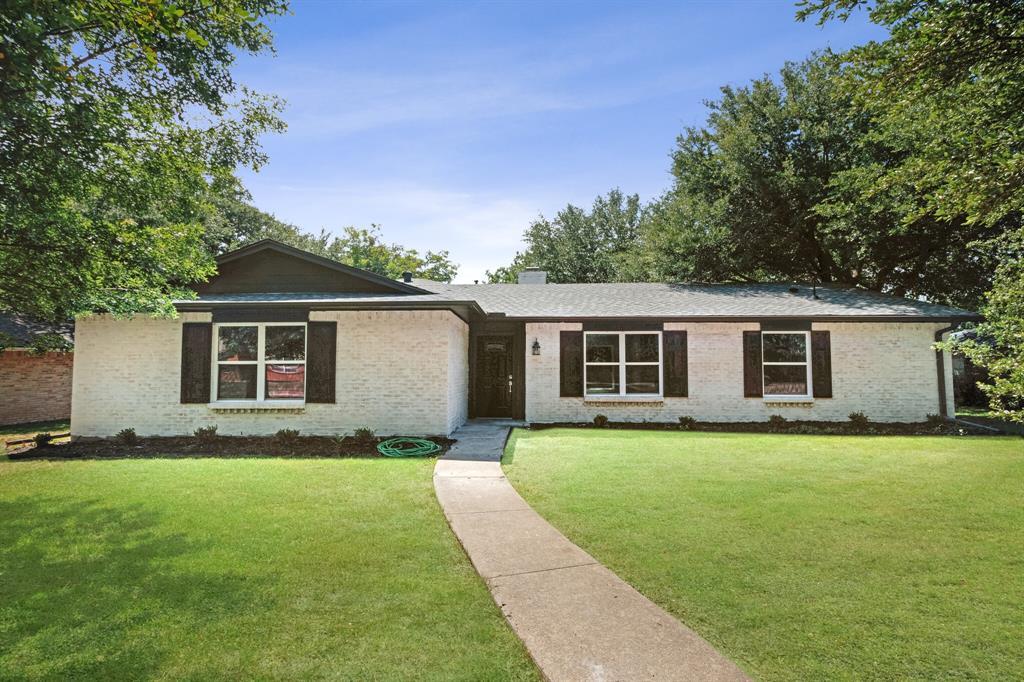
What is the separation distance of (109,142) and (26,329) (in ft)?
41.7

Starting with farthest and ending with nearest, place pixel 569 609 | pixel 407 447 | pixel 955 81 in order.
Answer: pixel 407 447
pixel 955 81
pixel 569 609

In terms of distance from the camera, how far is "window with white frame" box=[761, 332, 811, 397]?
43.7 ft

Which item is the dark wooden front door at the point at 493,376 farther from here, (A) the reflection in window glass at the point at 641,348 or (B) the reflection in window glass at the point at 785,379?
(B) the reflection in window glass at the point at 785,379

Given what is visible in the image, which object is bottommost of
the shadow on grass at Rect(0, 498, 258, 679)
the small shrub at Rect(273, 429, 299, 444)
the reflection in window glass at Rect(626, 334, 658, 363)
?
the shadow on grass at Rect(0, 498, 258, 679)

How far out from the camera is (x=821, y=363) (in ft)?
43.0

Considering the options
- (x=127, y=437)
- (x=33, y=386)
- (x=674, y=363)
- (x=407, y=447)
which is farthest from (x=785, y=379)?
(x=33, y=386)

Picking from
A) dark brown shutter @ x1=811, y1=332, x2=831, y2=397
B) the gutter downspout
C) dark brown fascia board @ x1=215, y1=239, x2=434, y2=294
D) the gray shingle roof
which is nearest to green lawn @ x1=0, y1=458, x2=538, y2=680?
the gray shingle roof

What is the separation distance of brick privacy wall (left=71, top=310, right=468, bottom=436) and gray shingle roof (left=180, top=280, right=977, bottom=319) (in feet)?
2.52

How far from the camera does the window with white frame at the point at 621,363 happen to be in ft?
44.5

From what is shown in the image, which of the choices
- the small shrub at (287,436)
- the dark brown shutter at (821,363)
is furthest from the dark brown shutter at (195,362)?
the dark brown shutter at (821,363)

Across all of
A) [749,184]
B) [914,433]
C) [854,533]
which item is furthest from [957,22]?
[749,184]

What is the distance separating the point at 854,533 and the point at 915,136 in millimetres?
17187

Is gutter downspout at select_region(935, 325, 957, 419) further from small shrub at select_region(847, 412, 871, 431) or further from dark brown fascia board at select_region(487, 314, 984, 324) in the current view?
small shrub at select_region(847, 412, 871, 431)

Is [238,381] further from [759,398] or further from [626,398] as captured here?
[759,398]
